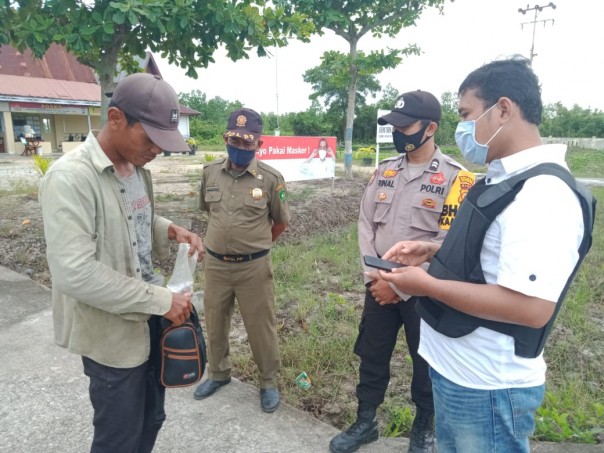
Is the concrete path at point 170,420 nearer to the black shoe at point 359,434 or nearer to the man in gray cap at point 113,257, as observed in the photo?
the black shoe at point 359,434

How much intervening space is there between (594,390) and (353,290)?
90.8 inches

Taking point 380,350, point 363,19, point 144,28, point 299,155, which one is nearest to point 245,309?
point 380,350

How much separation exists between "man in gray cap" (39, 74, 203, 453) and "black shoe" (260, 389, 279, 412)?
39.8 inches

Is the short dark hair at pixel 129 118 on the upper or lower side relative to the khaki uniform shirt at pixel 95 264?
upper

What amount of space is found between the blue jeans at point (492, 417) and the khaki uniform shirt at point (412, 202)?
2.97 feet

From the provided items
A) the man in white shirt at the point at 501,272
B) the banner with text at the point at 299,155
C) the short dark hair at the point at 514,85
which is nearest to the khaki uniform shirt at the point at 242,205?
the man in white shirt at the point at 501,272

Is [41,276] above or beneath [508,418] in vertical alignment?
beneath

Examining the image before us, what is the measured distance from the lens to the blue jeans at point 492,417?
1361 millimetres

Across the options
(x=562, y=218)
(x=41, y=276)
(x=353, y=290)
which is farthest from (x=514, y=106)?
(x=41, y=276)

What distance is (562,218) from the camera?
44.9 inches

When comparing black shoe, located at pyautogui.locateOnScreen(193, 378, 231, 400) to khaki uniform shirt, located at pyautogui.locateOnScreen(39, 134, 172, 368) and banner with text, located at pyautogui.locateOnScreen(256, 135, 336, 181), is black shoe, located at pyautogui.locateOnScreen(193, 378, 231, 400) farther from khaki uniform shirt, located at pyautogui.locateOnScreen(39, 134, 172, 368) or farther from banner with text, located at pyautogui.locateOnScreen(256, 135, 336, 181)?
banner with text, located at pyautogui.locateOnScreen(256, 135, 336, 181)

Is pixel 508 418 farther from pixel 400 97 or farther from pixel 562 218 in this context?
pixel 400 97

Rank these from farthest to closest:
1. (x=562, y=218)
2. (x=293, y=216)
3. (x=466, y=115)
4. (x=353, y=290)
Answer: (x=293, y=216)
(x=353, y=290)
(x=466, y=115)
(x=562, y=218)

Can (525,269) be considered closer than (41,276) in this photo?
Yes
